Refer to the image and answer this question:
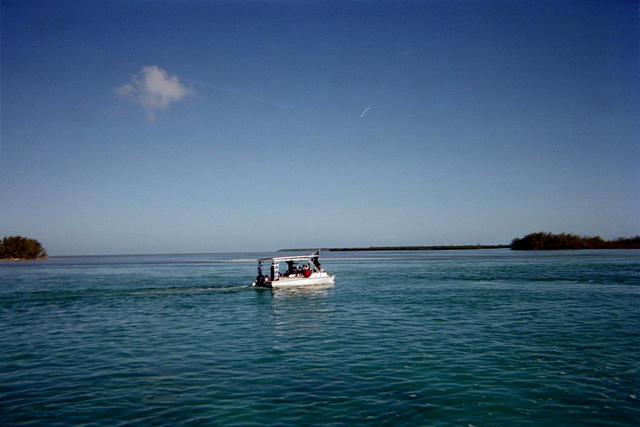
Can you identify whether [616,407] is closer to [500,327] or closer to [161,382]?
[500,327]

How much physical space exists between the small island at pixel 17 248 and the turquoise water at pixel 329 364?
18301 centimetres

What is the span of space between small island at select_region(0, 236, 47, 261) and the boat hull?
583ft

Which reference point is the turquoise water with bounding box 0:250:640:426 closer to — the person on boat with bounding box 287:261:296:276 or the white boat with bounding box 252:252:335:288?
the white boat with bounding box 252:252:335:288

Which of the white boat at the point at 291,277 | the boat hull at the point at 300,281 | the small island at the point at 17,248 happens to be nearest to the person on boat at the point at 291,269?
the white boat at the point at 291,277

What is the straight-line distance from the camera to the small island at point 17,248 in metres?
176

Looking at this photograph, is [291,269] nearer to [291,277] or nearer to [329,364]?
[291,277]

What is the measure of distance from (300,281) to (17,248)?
182 metres

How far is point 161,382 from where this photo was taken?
14047 mm

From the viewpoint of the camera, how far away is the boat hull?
150 ft

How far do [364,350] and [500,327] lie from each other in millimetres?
8922

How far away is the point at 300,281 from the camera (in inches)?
1869

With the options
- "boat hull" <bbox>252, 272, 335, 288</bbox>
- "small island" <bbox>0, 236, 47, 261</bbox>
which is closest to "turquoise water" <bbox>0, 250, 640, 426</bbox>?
"boat hull" <bbox>252, 272, 335, 288</bbox>

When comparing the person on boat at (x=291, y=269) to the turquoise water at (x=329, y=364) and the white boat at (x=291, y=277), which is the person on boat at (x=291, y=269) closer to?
the white boat at (x=291, y=277)

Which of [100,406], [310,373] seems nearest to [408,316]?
[310,373]
